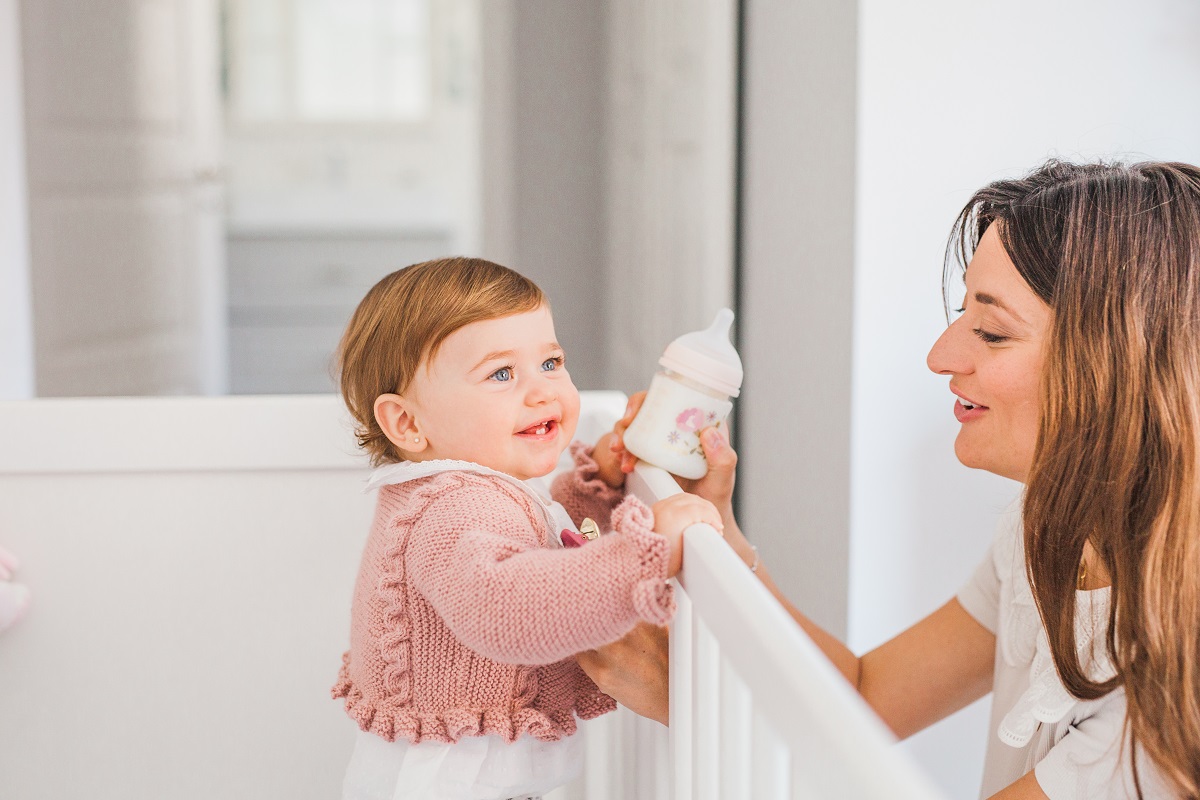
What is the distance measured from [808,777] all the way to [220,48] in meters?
4.45

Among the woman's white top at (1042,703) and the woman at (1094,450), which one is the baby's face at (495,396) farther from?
the woman's white top at (1042,703)

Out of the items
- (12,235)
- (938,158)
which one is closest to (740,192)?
(938,158)

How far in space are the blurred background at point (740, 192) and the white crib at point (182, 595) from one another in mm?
323

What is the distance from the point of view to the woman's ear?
0.92 meters

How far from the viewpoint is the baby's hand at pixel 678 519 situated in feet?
2.30

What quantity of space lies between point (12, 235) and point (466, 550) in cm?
160

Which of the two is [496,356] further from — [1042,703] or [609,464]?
[1042,703]

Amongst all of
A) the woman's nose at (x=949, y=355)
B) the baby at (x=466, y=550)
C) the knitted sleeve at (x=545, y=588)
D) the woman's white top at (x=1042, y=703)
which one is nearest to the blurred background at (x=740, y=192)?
the woman's white top at (x=1042, y=703)

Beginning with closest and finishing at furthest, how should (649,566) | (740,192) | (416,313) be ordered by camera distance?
(649,566)
(416,313)
(740,192)

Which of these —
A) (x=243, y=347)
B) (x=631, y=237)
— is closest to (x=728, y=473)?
(x=631, y=237)

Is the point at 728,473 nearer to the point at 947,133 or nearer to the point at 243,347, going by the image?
the point at 947,133

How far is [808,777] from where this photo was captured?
45cm

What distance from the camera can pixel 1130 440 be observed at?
0.72 m

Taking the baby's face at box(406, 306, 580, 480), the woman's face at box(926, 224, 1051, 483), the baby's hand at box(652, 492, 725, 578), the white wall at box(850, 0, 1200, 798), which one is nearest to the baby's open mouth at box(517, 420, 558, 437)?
the baby's face at box(406, 306, 580, 480)
